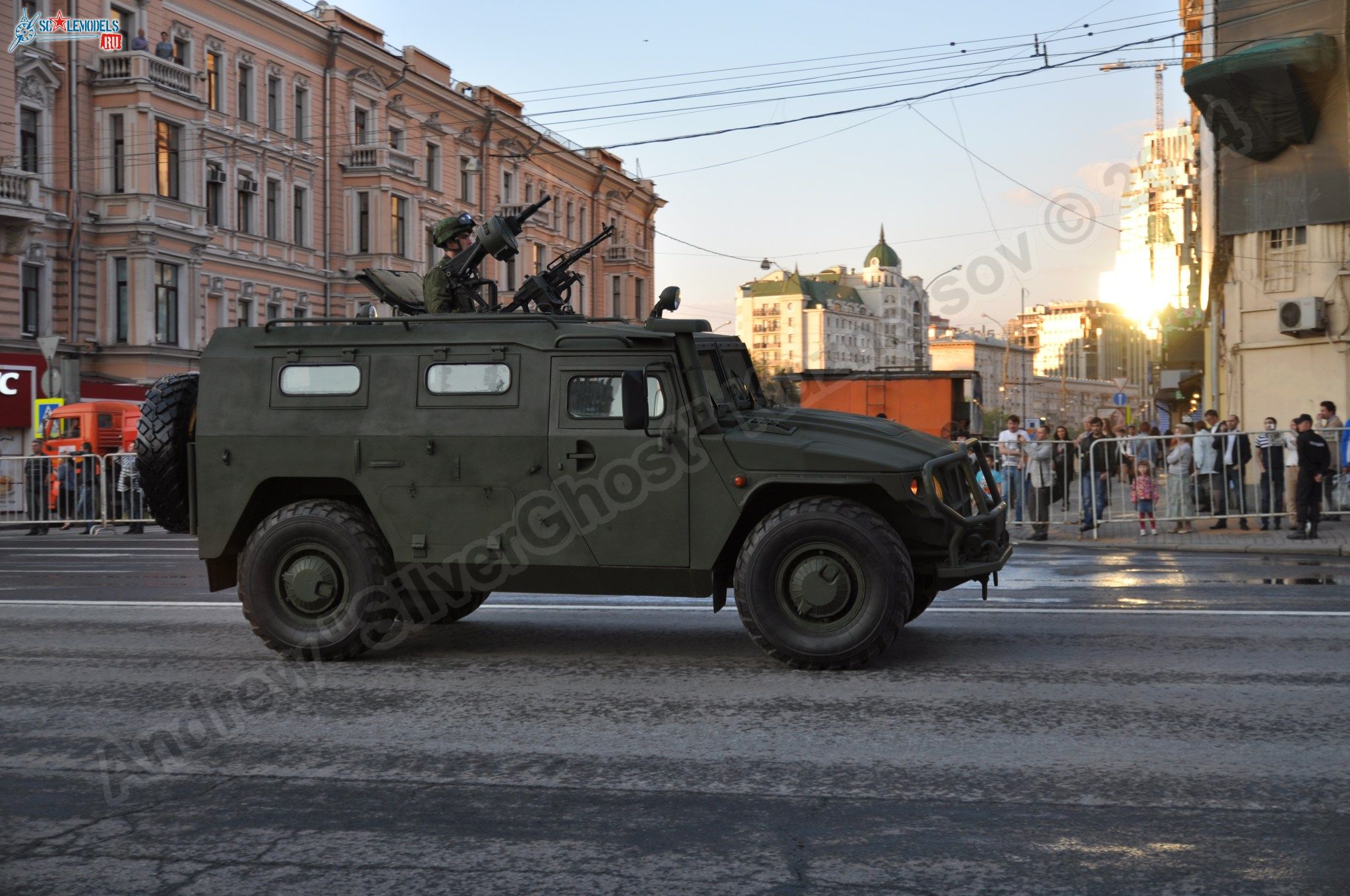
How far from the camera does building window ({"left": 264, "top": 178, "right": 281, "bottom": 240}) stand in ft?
141

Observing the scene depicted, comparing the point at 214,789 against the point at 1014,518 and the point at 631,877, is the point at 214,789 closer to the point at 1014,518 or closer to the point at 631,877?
the point at 631,877

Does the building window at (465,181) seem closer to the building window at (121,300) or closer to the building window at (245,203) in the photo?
the building window at (245,203)

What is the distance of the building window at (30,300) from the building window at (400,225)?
1577 centimetres

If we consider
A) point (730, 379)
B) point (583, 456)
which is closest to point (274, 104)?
point (730, 379)

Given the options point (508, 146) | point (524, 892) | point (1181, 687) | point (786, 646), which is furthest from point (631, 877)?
point (508, 146)

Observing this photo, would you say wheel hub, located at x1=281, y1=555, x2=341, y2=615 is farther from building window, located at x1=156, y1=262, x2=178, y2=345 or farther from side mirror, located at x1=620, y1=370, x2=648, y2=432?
building window, located at x1=156, y1=262, x2=178, y2=345

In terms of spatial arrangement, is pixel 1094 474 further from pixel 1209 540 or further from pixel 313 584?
pixel 313 584

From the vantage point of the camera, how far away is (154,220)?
35719 millimetres

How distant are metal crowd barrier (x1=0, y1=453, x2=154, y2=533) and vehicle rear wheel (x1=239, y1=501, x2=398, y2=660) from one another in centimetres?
1803

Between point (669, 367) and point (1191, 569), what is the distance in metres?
8.47

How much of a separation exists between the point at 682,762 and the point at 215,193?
125 feet

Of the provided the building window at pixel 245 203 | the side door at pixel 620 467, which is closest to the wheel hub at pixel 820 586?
the side door at pixel 620 467

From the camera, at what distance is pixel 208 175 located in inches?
1543

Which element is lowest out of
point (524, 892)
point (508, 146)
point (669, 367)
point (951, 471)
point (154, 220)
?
point (524, 892)
